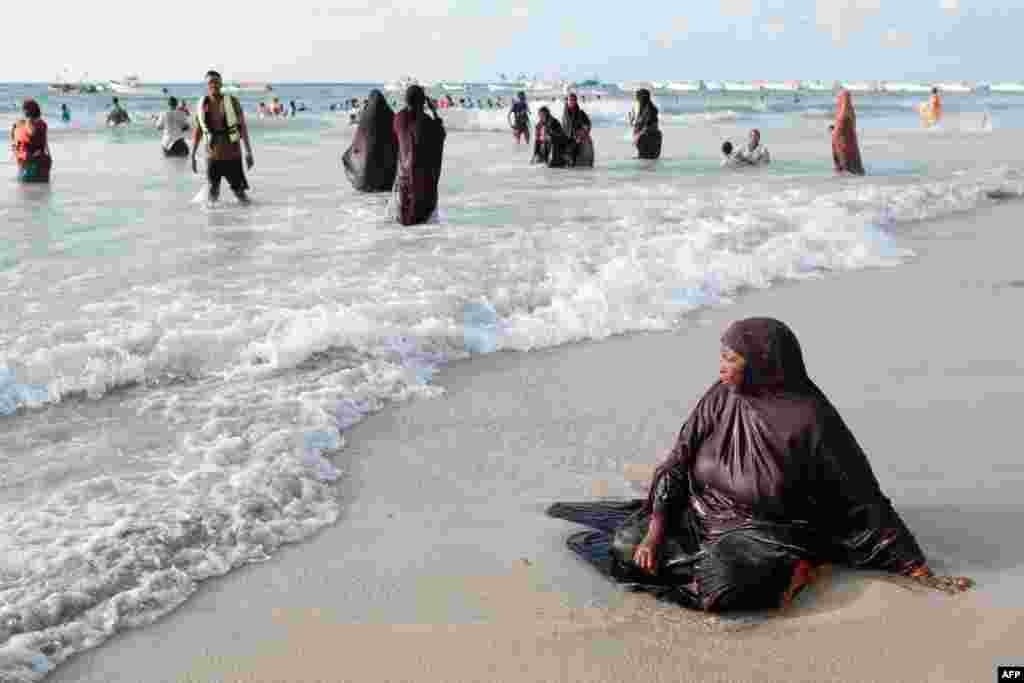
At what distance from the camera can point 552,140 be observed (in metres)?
18.3

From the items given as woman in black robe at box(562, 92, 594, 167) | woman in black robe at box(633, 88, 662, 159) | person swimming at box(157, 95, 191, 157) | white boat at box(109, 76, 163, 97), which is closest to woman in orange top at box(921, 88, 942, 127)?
woman in black robe at box(633, 88, 662, 159)

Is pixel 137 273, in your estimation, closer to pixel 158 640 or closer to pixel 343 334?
pixel 343 334

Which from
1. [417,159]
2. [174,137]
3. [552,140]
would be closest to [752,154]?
[552,140]

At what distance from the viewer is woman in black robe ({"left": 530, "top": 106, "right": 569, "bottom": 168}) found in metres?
18.2

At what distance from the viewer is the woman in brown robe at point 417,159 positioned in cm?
1088

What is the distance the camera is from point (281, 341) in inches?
242

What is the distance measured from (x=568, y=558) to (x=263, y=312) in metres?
3.86

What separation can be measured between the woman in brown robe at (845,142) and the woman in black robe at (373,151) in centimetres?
695

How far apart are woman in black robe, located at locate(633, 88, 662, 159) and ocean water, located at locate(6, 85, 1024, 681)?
296 cm

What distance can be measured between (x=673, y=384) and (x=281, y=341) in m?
2.11

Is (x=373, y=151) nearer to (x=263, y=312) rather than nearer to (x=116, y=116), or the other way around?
(x=263, y=312)

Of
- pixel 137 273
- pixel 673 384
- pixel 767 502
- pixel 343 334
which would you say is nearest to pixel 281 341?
pixel 343 334

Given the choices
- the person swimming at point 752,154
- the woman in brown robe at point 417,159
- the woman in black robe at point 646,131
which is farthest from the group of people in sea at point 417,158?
the woman in black robe at point 646,131

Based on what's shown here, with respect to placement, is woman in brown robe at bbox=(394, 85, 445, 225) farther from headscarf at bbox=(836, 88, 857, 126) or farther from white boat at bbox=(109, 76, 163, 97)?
white boat at bbox=(109, 76, 163, 97)
